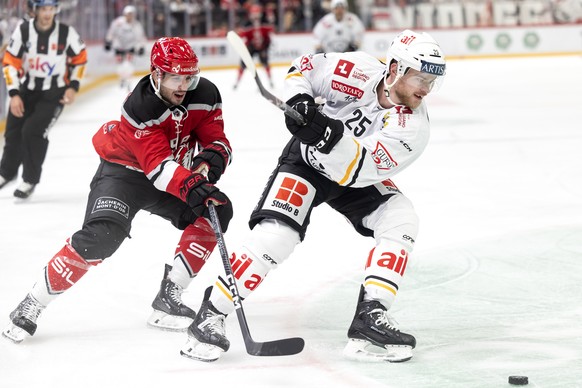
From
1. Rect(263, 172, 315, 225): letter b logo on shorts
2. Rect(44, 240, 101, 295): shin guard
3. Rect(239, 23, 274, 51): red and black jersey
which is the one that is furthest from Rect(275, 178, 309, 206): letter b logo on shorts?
Rect(239, 23, 274, 51): red and black jersey

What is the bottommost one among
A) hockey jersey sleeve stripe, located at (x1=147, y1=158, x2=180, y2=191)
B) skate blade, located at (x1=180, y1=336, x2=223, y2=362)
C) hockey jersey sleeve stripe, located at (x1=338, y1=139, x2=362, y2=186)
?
skate blade, located at (x1=180, y1=336, x2=223, y2=362)

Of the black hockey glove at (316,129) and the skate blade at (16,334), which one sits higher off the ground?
the black hockey glove at (316,129)

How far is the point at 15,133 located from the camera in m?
6.37

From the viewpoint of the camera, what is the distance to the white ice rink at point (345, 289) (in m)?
3.12

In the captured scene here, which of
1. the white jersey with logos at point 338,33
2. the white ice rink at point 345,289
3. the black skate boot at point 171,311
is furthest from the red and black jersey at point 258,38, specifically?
the black skate boot at point 171,311

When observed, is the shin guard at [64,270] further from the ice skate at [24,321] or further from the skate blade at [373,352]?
the skate blade at [373,352]

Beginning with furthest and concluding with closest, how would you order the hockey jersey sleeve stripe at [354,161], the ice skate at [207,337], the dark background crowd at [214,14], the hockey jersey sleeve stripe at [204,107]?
1. the dark background crowd at [214,14]
2. the hockey jersey sleeve stripe at [204,107]
3. the ice skate at [207,337]
4. the hockey jersey sleeve stripe at [354,161]

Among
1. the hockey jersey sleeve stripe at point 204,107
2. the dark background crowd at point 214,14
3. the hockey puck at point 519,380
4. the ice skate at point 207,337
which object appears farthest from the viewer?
the dark background crowd at point 214,14

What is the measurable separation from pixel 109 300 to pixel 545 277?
179cm

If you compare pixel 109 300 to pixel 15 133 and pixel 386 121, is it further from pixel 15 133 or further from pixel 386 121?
pixel 15 133

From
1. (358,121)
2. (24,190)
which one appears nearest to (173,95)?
(358,121)

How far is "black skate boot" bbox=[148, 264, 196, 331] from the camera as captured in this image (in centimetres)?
358

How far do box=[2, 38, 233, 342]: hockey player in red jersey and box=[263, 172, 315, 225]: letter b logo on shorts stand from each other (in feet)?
0.53

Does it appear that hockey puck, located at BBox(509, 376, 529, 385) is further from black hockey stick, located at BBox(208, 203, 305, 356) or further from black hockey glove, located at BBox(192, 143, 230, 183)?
black hockey glove, located at BBox(192, 143, 230, 183)
